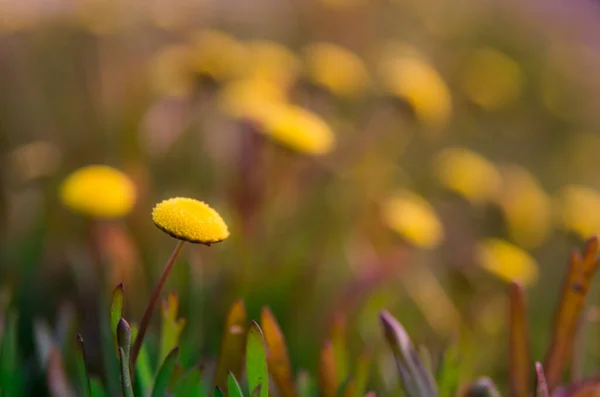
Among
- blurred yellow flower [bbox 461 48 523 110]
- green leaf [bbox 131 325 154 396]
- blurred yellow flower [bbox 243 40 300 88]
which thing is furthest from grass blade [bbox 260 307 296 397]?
blurred yellow flower [bbox 461 48 523 110]

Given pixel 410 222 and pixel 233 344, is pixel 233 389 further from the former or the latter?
pixel 410 222

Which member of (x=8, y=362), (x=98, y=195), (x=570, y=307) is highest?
(x=570, y=307)

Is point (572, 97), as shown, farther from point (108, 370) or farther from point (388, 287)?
point (108, 370)

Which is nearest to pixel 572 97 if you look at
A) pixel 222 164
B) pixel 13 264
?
pixel 222 164

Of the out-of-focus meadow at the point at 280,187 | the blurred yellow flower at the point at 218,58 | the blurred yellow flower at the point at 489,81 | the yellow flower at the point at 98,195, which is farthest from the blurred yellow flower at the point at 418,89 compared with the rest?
the yellow flower at the point at 98,195

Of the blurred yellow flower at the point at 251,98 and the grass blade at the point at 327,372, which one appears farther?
the blurred yellow flower at the point at 251,98

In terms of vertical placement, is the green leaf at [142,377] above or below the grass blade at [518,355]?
below

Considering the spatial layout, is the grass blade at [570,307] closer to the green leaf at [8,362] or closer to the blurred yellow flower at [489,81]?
the green leaf at [8,362]

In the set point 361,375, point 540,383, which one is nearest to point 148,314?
point 361,375
